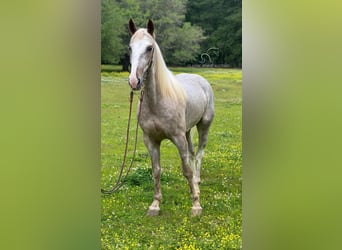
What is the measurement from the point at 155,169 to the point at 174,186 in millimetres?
150

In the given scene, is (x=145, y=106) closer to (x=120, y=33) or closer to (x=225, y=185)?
(x=120, y=33)

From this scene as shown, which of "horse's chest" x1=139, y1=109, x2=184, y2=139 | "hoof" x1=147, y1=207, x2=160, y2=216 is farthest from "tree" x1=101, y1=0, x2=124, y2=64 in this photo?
"hoof" x1=147, y1=207, x2=160, y2=216

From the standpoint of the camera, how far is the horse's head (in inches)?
77.3

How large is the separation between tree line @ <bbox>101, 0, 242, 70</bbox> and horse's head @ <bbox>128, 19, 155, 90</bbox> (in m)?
0.11

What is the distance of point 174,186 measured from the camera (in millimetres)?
2285

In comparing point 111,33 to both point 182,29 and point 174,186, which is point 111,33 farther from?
point 174,186

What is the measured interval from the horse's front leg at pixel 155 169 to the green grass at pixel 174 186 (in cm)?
3

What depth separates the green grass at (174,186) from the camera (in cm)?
215

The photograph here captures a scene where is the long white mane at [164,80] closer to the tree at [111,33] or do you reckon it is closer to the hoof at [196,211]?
the tree at [111,33]

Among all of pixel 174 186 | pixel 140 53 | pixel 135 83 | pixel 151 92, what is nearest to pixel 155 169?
pixel 174 186
